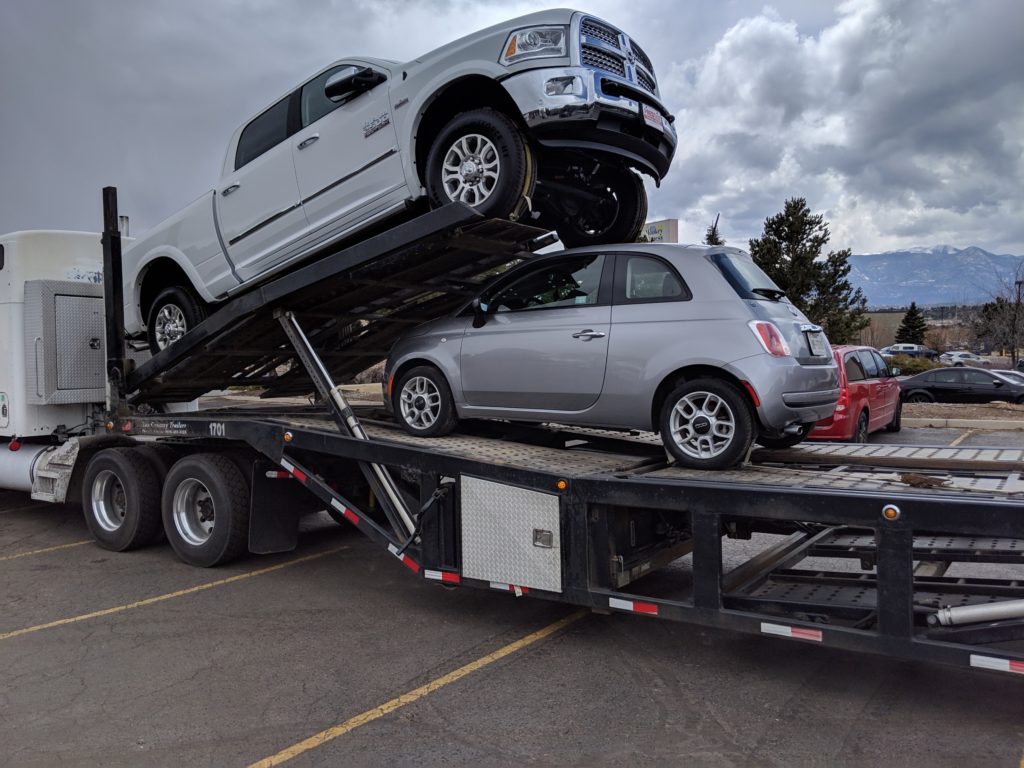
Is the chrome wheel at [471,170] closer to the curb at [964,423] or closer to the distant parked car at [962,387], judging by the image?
the curb at [964,423]

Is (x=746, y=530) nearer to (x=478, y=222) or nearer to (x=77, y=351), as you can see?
(x=478, y=222)

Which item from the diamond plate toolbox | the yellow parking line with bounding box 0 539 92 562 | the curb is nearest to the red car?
the curb

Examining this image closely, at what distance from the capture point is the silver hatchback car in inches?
177

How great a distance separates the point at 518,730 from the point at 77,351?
6.42 metres

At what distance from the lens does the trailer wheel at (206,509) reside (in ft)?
20.6

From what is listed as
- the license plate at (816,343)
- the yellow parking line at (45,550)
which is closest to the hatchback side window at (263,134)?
the yellow parking line at (45,550)

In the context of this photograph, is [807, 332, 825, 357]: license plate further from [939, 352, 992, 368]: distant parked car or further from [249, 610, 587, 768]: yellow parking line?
[939, 352, 992, 368]: distant parked car

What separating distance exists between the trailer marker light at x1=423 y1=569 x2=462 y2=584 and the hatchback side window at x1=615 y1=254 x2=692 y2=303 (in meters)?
1.96

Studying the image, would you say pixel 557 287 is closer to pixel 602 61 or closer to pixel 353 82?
pixel 602 61

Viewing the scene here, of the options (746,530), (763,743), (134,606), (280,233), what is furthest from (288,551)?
(763,743)

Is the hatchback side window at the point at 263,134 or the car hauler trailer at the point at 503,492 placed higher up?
the hatchback side window at the point at 263,134

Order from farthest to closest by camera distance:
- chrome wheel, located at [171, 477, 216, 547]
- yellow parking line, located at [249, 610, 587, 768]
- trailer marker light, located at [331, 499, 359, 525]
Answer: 1. chrome wheel, located at [171, 477, 216, 547]
2. trailer marker light, located at [331, 499, 359, 525]
3. yellow parking line, located at [249, 610, 587, 768]

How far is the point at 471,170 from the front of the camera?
5090 mm

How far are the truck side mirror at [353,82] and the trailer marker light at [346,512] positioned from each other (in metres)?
2.86
